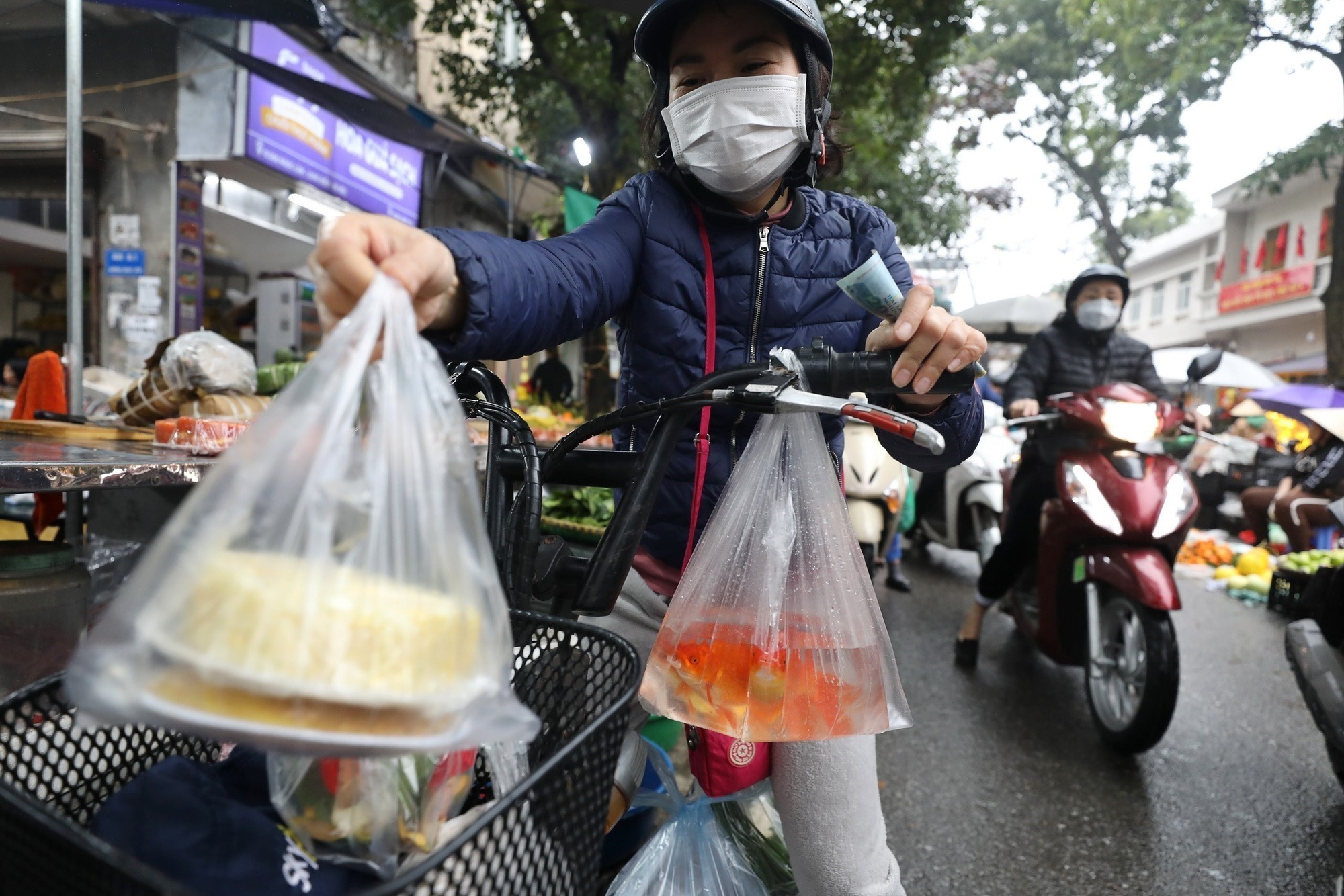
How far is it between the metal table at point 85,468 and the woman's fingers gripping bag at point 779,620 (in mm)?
1196

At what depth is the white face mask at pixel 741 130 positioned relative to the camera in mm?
1421

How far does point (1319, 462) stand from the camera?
6934mm

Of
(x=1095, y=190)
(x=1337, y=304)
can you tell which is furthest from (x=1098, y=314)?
(x=1095, y=190)

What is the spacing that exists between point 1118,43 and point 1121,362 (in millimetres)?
13964

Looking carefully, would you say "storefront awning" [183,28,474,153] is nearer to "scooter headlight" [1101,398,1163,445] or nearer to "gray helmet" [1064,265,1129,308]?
"gray helmet" [1064,265,1129,308]

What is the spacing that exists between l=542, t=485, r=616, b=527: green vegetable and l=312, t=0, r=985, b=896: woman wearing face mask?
277cm

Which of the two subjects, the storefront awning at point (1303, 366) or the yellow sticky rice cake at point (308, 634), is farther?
the storefront awning at point (1303, 366)

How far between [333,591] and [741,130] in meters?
1.11

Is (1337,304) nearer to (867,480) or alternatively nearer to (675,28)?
(867,480)

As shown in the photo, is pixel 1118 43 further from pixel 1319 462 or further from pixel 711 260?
pixel 711 260

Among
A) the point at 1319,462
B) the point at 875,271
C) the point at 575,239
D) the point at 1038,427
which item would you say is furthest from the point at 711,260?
the point at 1319,462

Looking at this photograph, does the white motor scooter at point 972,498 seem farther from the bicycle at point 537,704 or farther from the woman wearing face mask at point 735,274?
the bicycle at point 537,704

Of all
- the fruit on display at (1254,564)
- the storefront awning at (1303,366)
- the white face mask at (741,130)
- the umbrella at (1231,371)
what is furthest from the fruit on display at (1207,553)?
the storefront awning at (1303,366)

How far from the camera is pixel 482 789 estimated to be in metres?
1.00
